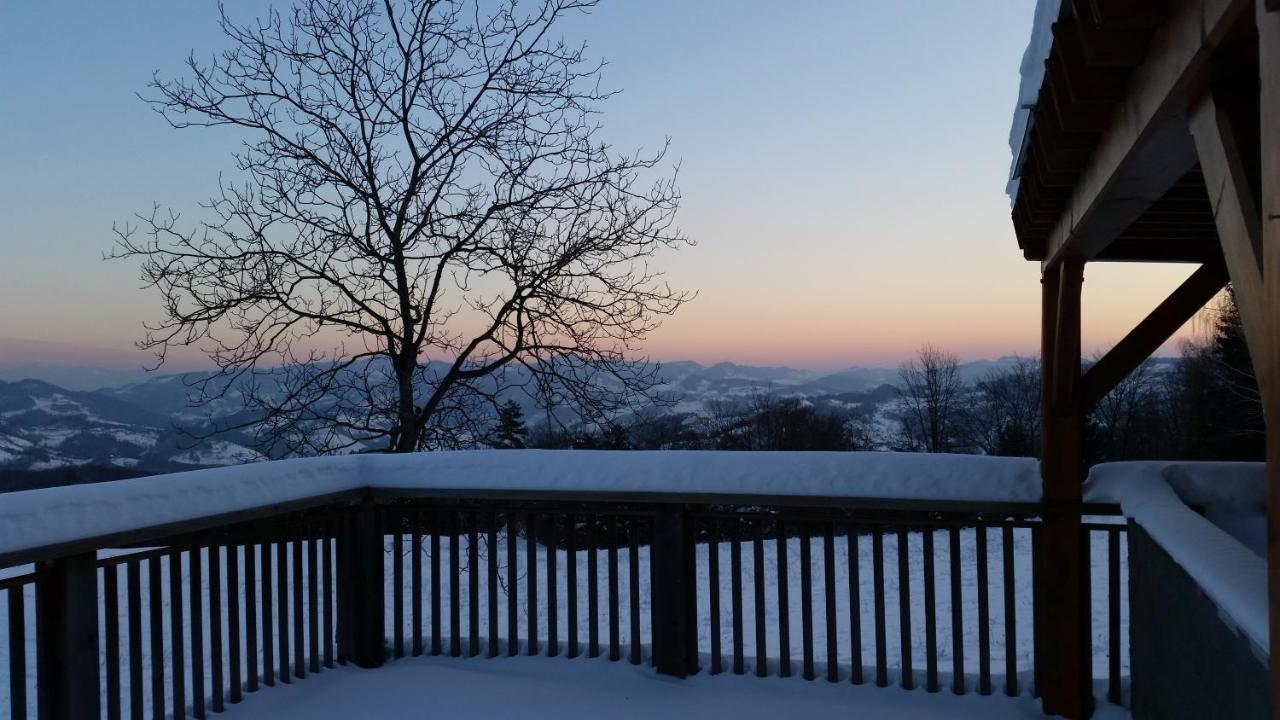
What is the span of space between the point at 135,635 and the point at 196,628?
27 cm

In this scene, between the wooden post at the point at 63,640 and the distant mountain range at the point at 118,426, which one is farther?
the distant mountain range at the point at 118,426

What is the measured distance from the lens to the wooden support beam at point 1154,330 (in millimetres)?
3449

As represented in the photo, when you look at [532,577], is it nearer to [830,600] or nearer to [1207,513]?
[830,600]

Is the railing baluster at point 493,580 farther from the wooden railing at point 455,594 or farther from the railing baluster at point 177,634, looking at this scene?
the railing baluster at point 177,634

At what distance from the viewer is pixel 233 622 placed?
11.8 ft

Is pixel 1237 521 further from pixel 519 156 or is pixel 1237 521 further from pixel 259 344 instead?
pixel 259 344

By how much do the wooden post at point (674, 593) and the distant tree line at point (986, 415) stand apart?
2010 centimetres

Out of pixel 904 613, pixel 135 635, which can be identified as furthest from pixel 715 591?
pixel 135 635

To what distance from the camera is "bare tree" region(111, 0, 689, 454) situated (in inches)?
308

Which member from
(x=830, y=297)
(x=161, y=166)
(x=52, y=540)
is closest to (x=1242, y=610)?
(x=52, y=540)

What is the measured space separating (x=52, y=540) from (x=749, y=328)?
1573 cm

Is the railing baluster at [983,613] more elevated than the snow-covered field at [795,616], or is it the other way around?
the railing baluster at [983,613]

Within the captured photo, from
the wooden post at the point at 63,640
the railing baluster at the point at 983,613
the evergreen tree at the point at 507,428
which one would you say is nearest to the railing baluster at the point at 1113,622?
the railing baluster at the point at 983,613

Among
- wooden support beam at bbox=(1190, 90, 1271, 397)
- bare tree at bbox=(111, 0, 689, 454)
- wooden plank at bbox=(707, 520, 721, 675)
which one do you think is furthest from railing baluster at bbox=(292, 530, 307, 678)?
bare tree at bbox=(111, 0, 689, 454)
